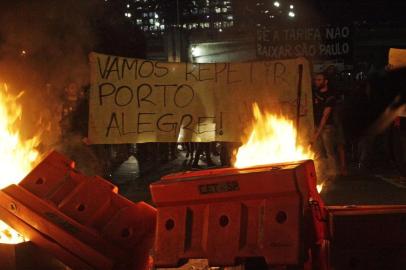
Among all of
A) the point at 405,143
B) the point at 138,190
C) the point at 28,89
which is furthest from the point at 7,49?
the point at 405,143

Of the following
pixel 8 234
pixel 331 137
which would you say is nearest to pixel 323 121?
pixel 331 137

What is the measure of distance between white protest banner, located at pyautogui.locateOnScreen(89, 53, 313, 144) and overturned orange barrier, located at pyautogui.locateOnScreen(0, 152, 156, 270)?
5.13m

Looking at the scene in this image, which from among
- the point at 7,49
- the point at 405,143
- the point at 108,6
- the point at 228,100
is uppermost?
the point at 108,6

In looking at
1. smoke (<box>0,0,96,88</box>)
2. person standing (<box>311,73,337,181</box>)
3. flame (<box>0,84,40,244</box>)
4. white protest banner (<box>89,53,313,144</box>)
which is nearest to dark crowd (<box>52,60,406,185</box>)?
person standing (<box>311,73,337,181</box>)

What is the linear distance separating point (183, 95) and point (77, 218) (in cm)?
579

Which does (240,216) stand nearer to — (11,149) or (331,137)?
(11,149)

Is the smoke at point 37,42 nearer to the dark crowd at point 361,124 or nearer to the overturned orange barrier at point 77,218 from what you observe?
the dark crowd at point 361,124

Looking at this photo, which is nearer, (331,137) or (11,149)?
(11,149)

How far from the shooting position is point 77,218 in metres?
4.76

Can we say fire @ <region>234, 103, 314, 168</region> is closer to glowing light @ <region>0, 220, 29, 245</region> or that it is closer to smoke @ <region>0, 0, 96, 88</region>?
glowing light @ <region>0, 220, 29, 245</region>

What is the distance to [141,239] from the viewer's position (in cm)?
471

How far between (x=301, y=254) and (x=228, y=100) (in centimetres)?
662

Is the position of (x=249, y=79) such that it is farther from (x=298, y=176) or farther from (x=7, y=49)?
(x=298, y=176)

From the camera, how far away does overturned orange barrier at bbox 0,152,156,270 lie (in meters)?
4.52
